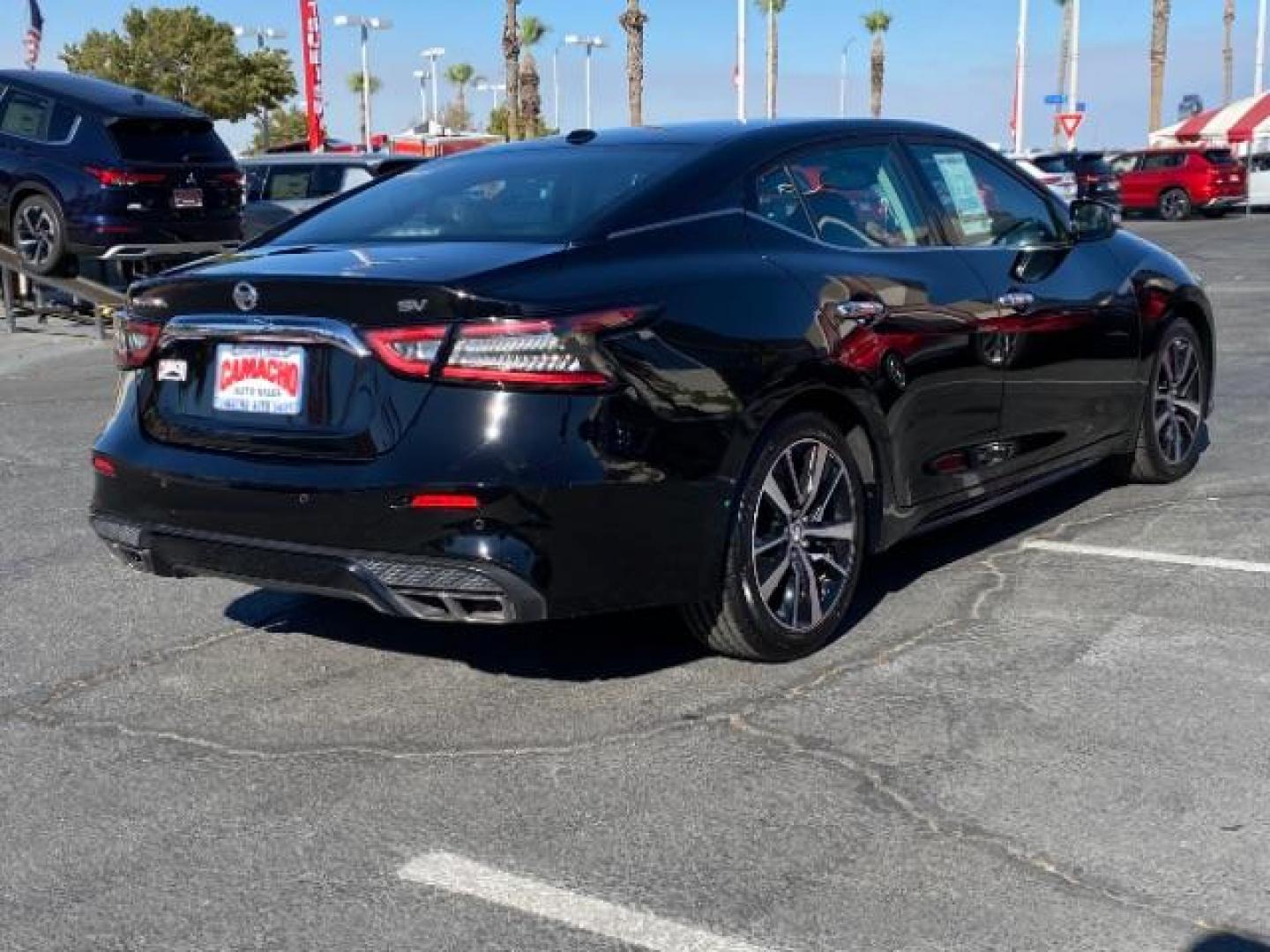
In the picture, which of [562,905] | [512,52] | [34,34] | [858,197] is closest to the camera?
[562,905]

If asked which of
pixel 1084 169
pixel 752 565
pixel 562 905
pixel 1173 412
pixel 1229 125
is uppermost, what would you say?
pixel 1229 125

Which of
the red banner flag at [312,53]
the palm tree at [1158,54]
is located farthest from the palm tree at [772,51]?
the red banner flag at [312,53]

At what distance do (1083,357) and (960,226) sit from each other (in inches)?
33.6

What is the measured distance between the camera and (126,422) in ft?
14.8

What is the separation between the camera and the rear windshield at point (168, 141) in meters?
13.3

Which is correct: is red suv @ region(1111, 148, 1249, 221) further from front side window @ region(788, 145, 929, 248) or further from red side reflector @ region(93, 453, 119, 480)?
red side reflector @ region(93, 453, 119, 480)

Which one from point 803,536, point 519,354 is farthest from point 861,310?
point 519,354

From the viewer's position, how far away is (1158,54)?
58938mm

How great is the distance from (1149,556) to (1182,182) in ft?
108

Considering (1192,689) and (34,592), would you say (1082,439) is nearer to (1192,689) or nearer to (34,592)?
(1192,689)

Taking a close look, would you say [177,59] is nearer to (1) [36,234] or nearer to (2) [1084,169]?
(2) [1084,169]

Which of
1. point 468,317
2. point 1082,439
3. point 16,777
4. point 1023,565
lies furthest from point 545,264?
point 1082,439

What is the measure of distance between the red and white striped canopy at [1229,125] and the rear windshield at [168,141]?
34779 millimetres

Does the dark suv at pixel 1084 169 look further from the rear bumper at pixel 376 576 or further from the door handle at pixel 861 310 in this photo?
the rear bumper at pixel 376 576
